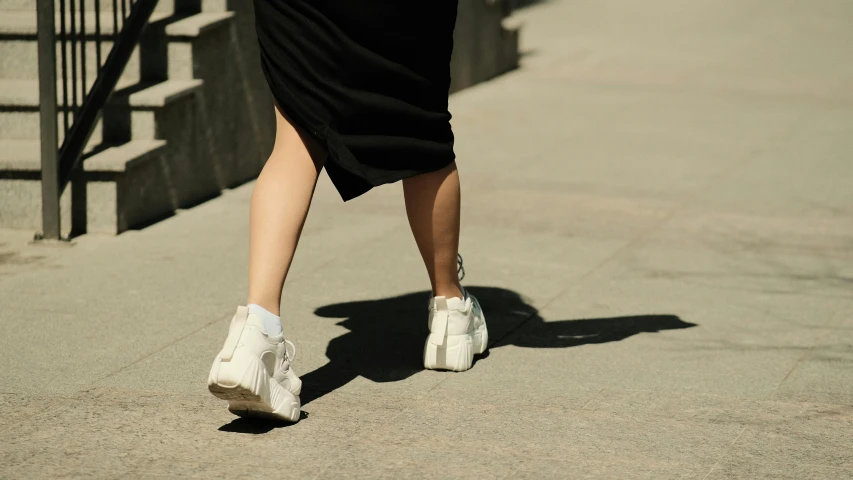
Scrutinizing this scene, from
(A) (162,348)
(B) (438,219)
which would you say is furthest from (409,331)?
(A) (162,348)

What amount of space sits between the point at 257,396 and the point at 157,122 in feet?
10.1

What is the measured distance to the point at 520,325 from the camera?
15.3ft

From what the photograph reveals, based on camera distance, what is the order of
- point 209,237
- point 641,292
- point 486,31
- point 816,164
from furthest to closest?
point 486,31
point 816,164
point 209,237
point 641,292

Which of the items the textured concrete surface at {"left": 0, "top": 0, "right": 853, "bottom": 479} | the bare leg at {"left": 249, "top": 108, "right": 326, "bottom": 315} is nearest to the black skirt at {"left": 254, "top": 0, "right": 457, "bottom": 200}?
the bare leg at {"left": 249, "top": 108, "right": 326, "bottom": 315}

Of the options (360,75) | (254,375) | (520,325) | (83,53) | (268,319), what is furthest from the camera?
(83,53)

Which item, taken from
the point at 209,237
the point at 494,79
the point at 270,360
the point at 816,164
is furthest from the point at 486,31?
the point at 270,360

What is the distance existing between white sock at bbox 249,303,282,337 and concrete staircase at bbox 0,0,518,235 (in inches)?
96.5

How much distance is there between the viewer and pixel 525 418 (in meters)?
3.65

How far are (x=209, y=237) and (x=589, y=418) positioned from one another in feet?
8.79

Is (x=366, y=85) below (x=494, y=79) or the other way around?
the other way around

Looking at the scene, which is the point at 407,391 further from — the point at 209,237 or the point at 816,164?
the point at 816,164

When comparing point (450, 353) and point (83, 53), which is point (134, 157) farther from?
point (450, 353)

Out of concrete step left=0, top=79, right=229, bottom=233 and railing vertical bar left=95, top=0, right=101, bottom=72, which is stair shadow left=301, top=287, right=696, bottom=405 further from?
railing vertical bar left=95, top=0, right=101, bottom=72

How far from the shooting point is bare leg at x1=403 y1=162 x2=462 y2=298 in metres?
3.94
